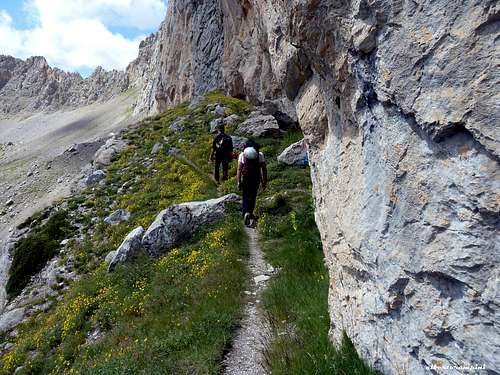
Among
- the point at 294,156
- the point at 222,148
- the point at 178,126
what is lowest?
the point at 294,156

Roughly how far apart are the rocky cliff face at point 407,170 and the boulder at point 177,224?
28.0 ft

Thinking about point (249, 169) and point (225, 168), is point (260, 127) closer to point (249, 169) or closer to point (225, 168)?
point (225, 168)

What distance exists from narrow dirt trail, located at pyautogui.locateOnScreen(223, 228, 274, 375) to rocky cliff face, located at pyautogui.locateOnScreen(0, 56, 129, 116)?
142 m

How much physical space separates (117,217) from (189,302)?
11.7 metres

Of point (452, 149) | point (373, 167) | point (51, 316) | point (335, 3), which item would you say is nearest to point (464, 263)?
point (452, 149)

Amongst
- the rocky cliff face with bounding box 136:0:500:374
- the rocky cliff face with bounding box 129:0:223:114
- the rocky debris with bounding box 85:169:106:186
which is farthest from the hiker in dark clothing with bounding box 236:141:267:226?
the rocky cliff face with bounding box 129:0:223:114

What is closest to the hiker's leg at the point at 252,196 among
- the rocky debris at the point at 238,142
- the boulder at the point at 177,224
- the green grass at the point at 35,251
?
the boulder at the point at 177,224

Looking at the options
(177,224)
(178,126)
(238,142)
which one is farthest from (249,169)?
(178,126)

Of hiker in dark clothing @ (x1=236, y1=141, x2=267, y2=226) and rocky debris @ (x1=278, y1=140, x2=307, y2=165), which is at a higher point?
rocky debris @ (x1=278, y1=140, x2=307, y2=165)

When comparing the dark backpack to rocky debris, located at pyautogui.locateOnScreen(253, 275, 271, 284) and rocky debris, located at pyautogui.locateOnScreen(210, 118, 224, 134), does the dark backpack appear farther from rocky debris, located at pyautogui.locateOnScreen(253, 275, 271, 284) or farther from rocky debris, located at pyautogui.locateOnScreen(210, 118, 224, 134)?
rocky debris, located at pyautogui.locateOnScreen(210, 118, 224, 134)

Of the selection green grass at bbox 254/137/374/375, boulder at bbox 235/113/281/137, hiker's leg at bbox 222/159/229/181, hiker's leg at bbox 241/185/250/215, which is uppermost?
boulder at bbox 235/113/281/137

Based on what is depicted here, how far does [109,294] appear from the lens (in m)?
13.0

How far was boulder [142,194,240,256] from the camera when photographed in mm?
14274

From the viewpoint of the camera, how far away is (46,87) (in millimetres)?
161375
